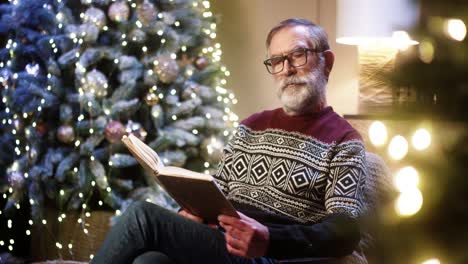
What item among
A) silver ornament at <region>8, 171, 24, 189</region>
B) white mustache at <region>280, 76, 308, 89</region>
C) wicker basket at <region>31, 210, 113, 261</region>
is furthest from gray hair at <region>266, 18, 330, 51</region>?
silver ornament at <region>8, 171, 24, 189</region>

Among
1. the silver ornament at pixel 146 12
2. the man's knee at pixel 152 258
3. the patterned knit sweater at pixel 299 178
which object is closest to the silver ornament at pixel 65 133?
the silver ornament at pixel 146 12

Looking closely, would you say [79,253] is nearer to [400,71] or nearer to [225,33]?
[225,33]

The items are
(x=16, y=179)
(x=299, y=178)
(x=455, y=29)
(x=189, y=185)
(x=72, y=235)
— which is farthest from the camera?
(x=72, y=235)

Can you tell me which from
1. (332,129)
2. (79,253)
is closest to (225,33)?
(79,253)

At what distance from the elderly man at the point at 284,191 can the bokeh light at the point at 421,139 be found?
0.96 metres

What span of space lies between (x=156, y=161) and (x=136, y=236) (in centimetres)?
20

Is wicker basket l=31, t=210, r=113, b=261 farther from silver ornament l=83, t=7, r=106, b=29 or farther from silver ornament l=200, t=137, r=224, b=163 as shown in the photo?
silver ornament l=83, t=7, r=106, b=29

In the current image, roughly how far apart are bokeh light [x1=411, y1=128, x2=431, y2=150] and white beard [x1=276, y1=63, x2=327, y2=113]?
4.56 ft

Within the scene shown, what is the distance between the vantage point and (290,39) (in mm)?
1980

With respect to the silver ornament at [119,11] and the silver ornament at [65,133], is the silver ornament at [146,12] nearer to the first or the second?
the silver ornament at [119,11]

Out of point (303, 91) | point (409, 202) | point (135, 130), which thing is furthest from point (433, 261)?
point (135, 130)

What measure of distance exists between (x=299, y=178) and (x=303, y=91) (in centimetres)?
27

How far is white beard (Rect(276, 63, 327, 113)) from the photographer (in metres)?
1.96

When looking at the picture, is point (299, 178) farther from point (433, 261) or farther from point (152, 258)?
point (433, 261)
